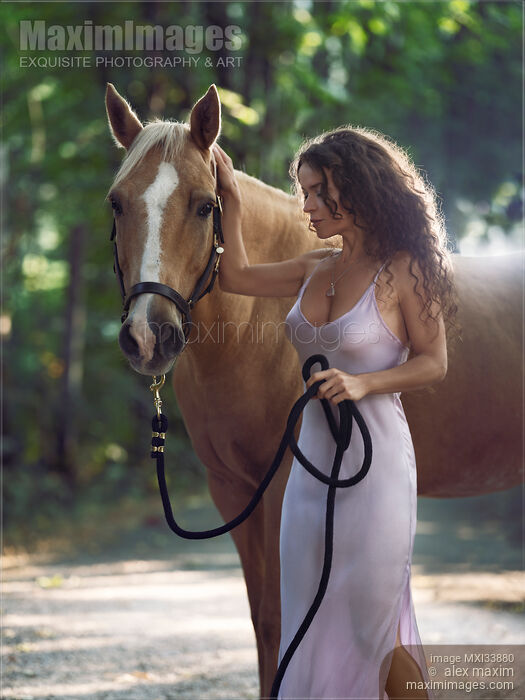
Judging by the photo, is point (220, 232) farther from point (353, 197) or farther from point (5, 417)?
point (5, 417)

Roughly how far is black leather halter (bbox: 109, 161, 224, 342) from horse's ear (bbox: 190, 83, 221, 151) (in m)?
0.11

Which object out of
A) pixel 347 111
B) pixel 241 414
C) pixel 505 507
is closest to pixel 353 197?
pixel 241 414

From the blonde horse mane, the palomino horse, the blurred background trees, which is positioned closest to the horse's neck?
the palomino horse

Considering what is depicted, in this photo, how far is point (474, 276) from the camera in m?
3.99

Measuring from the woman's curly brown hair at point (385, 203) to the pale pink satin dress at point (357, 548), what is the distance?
153mm

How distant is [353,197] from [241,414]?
3.86ft

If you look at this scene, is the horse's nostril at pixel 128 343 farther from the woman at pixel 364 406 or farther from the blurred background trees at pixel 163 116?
the blurred background trees at pixel 163 116

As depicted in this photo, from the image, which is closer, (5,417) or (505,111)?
(5,417)

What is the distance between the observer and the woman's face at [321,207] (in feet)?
8.02
